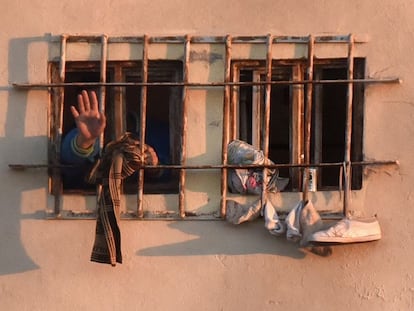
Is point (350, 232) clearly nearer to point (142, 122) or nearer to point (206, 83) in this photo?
point (206, 83)

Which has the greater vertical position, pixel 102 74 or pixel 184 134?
pixel 102 74

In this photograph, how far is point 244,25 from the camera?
6.47 meters

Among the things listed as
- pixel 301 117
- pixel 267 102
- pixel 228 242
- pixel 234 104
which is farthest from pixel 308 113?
pixel 228 242

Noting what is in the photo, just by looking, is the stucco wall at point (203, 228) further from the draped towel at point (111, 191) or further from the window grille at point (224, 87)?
the draped towel at point (111, 191)

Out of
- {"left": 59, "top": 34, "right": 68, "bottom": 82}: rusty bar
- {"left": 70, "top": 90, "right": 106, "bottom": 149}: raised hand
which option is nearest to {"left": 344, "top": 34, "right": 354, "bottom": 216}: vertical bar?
{"left": 70, "top": 90, "right": 106, "bottom": 149}: raised hand

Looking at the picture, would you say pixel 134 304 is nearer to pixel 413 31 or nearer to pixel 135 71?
pixel 135 71

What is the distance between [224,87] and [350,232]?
1048mm

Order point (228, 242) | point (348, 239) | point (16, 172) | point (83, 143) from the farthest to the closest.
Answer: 1. point (16, 172)
2. point (228, 242)
3. point (83, 143)
4. point (348, 239)

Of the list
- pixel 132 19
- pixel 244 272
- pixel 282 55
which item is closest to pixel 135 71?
pixel 132 19

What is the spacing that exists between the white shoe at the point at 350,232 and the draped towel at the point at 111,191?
1034mm

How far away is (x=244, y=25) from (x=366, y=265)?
1.47m

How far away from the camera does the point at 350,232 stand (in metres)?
6.19

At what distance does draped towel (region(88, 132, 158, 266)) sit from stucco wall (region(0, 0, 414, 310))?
182 mm

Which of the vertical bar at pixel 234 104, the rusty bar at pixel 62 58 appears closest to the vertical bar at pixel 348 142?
the vertical bar at pixel 234 104
